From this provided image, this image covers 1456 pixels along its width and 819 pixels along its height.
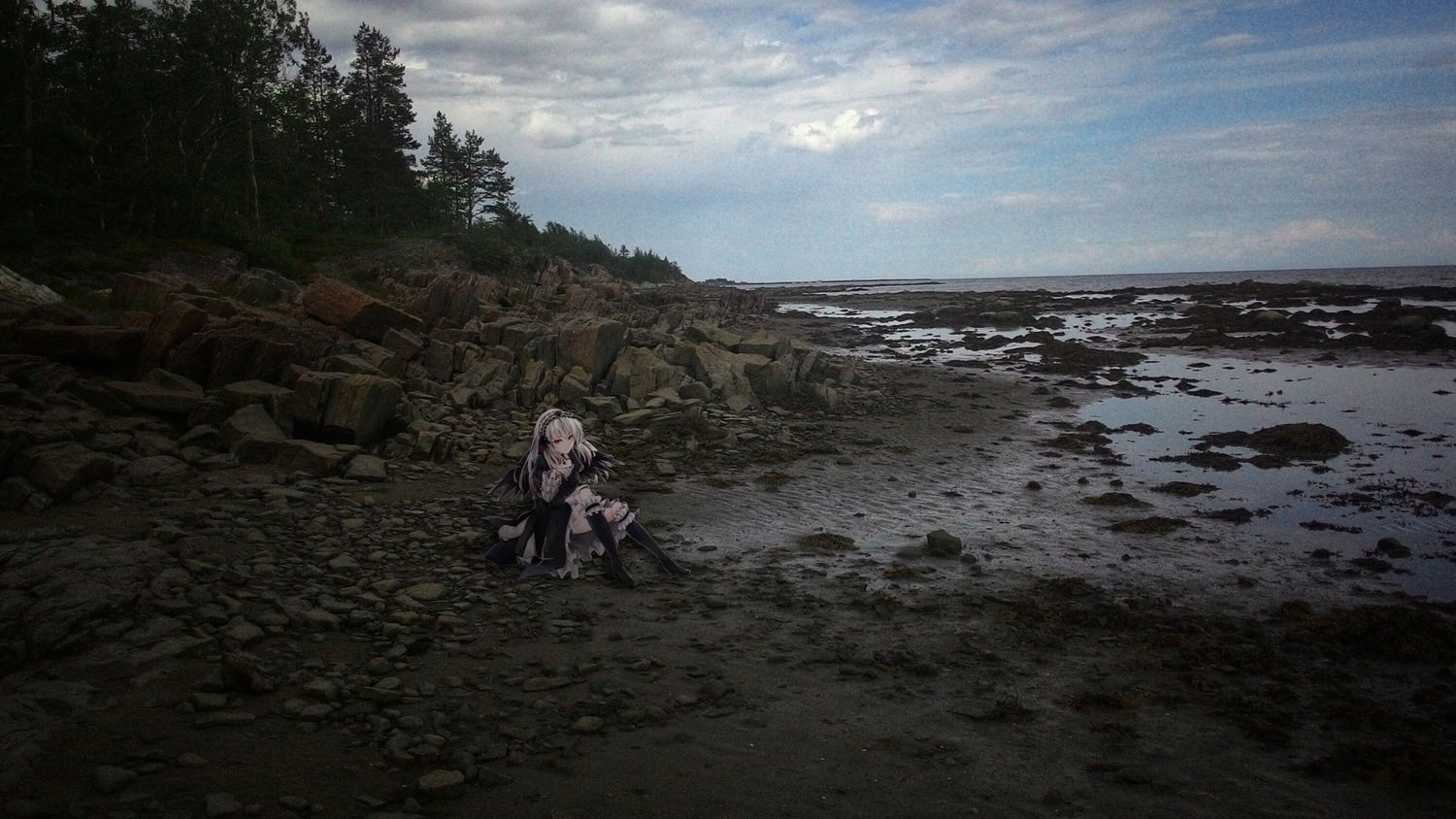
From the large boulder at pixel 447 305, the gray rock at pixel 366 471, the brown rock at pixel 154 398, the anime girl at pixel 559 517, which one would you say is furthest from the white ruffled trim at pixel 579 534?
the large boulder at pixel 447 305

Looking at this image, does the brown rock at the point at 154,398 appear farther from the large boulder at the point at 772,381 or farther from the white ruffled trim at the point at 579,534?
the large boulder at the point at 772,381

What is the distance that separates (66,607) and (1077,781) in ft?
20.5

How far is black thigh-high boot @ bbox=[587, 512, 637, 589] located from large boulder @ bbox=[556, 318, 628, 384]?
733 cm

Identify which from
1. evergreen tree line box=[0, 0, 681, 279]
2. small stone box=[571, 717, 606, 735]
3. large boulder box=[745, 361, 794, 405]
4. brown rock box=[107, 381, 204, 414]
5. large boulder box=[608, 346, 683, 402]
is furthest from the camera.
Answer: evergreen tree line box=[0, 0, 681, 279]

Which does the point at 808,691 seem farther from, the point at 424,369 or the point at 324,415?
the point at 424,369

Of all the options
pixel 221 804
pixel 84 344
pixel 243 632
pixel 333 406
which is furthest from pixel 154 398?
pixel 221 804

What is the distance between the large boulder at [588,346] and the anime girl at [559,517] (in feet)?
23.3

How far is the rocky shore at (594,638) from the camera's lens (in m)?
4.33

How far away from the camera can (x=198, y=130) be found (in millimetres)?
35812

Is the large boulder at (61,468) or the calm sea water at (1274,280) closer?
the large boulder at (61,468)

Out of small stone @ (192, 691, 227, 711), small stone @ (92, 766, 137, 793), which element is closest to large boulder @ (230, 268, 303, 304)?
small stone @ (192, 691, 227, 711)

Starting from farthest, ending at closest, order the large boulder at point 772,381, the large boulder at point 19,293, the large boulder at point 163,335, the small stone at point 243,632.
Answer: the large boulder at point 772,381 < the large boulder at point 19,293 < the large boulder at point 163,335 < the small stone at point 243,632

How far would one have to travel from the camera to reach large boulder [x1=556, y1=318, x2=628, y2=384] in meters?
14.9

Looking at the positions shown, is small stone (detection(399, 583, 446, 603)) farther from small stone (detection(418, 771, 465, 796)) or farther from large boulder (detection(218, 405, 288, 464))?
large boulder (detection(218, 405, 288, 464))
